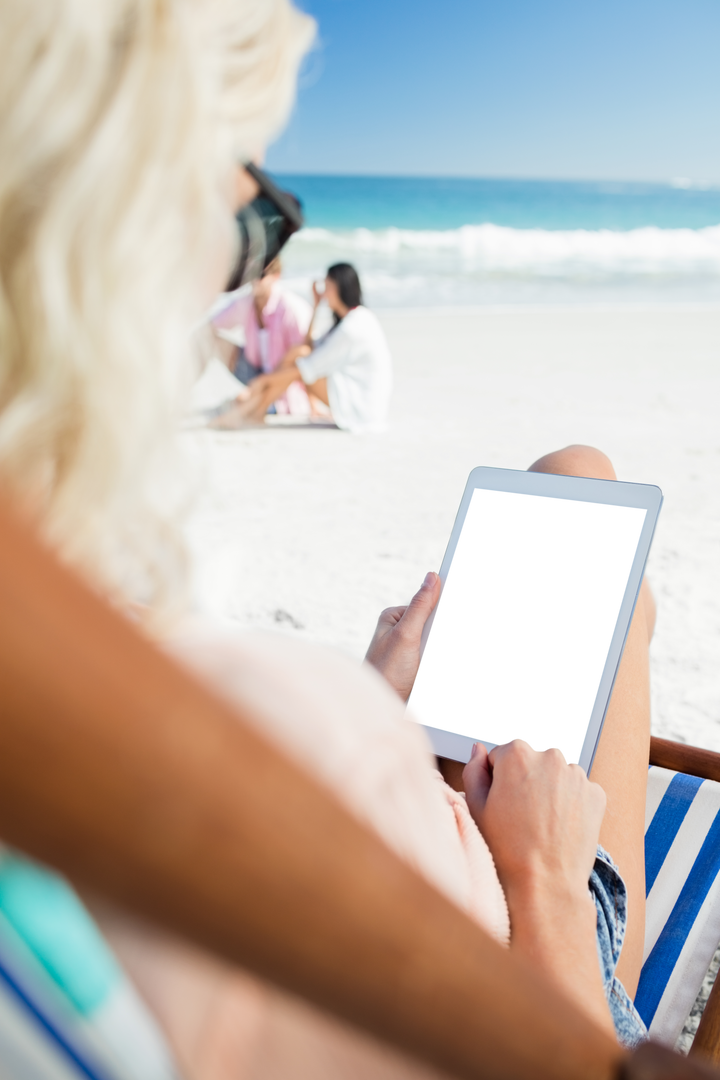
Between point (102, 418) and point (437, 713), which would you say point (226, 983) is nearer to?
point (102, 418)

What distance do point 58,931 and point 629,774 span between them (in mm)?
960

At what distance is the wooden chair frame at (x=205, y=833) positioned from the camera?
9.6 inches

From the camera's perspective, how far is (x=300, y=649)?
49 cm

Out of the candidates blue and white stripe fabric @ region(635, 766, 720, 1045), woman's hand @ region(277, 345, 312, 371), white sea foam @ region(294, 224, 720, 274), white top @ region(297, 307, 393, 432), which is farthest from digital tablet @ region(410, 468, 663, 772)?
white sea foam @ region(294, 224, 720, 274)

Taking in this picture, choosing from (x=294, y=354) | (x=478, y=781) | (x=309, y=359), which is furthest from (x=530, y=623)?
(x=294, y=354)

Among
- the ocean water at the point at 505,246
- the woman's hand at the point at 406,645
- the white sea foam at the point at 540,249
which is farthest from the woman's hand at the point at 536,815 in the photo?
the white sea foam at the point at 540,249

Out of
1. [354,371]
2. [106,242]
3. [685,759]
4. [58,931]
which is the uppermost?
[354,371]

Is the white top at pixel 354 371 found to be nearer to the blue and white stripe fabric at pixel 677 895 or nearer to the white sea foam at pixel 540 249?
the blue and white stripe fabric at pixel 677 895

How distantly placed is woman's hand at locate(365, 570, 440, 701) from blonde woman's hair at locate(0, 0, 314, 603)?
0.77m

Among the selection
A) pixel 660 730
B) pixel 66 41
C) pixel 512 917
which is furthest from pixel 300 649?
pixel 660 730

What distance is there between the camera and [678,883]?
1.45m

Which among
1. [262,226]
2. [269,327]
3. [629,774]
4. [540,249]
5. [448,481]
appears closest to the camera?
[262,226]

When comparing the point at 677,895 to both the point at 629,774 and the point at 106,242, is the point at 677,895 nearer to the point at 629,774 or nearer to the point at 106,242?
the point at 629,774

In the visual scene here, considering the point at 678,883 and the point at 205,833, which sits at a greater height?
the point at 205,833
